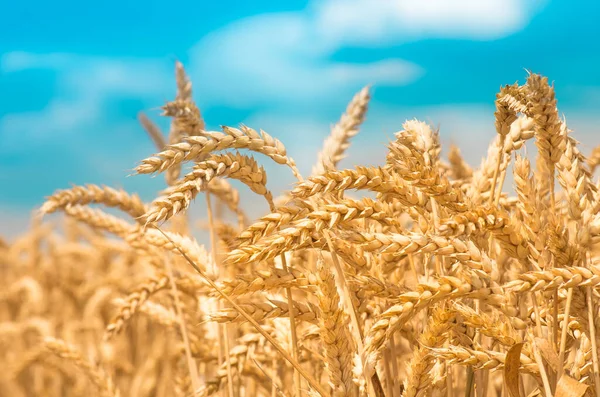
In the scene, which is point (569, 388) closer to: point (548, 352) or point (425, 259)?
point (548, 352)

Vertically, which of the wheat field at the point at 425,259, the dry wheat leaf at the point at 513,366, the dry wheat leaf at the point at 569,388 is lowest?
the dry wheat leaf at the point at 569,388

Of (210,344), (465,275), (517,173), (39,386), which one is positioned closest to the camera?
(465,275)

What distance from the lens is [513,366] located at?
1.24m

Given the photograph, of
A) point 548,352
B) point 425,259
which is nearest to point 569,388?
point 548,352

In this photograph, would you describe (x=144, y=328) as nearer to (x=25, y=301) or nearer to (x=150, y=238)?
(x=25, y=301)

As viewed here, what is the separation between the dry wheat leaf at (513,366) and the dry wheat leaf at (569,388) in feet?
0.24

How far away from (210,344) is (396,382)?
3.91 feet

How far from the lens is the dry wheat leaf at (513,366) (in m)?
1.22

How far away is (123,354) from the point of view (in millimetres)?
5711

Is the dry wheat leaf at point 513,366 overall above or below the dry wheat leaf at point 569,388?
above

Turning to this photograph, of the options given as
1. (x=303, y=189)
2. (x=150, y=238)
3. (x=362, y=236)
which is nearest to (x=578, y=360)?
(x=362, y=236)

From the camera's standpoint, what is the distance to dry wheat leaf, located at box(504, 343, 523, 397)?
3.99 ft

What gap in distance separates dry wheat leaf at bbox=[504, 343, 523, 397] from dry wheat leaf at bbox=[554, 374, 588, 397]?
7 centimetres

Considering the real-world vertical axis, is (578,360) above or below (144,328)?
below
